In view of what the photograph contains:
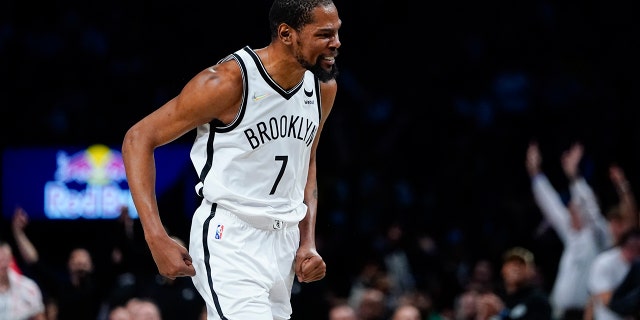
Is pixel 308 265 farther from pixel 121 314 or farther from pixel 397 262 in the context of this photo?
pixel 397 262

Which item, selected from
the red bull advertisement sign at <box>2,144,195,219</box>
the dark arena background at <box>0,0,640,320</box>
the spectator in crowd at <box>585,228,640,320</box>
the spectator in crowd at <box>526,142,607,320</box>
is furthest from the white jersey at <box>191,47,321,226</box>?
the red bull advertisement sign at <box>2,144,195,219</box>

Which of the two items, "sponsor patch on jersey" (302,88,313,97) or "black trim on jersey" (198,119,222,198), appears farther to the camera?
"sponsor patch on jersey" (302,88,313,97)

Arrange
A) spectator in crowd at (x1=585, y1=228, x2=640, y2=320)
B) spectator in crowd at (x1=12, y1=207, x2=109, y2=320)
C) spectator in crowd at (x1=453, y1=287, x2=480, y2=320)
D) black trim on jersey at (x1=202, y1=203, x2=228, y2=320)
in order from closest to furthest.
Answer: black trim on jersey at (x1=202, y1=203, x2=228, y2=320) → spectator in crowd at (x1=585, y1=228, x2=640, y2=320) → spectator in crowd at (x1=453, y1=287, x2=480, y2=320) → spectator in crowd at (x1=12, y1=207, x2=109, y2=320)

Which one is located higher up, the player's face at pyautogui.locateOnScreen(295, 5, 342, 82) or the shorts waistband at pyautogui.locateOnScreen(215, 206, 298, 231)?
the player's face at pyautogui.locateOnScreen(295, 5, 342, 82)

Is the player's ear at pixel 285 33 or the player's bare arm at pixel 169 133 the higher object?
the player's ear at pixel 285 33

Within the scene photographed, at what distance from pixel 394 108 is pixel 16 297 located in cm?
599

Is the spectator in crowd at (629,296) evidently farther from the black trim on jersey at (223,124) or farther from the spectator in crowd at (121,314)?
the black trim on jersey at (223,124)

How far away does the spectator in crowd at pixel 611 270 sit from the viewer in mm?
8062

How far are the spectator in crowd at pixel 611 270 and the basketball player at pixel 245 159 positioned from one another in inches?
178

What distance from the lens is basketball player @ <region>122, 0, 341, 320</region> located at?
3.90 metres

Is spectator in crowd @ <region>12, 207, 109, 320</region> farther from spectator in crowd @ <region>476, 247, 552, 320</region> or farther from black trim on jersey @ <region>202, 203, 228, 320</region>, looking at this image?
black trim on jersey @ <region>202, 203, 228, 320</region>

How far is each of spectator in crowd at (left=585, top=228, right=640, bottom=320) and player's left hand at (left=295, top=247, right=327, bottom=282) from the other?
4363mm

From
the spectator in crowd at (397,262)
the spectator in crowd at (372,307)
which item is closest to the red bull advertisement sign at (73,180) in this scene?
the spectator in crowd at (397,262)

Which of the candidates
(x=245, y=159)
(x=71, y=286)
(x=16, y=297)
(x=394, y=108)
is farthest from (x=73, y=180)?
(x=245, y=159)
